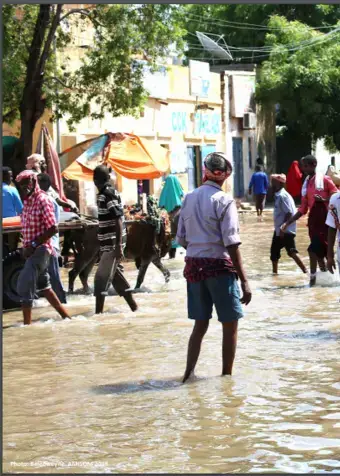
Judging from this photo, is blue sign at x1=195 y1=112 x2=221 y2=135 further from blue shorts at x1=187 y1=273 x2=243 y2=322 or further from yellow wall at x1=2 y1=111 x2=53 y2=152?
blue shorts at x1=187 y1=273 x2=243 y2=322

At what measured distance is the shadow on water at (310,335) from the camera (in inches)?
392

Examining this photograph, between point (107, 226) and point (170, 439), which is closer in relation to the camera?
point (170, 439)

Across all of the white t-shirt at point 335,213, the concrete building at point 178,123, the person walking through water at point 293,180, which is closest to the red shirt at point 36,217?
the white t-shirt at point 335,213

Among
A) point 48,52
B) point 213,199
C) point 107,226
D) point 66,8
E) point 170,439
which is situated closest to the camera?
point 170,439

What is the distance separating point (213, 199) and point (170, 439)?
80.4 inches

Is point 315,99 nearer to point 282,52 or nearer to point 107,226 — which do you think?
point 282,52

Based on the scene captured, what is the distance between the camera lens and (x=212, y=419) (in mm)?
6812

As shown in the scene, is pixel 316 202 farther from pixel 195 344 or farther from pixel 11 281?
pixel 195 344

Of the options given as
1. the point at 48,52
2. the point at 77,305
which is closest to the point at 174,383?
the point at 77,305

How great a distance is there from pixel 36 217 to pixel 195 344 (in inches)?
130

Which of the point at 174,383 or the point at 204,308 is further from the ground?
the point at 204,308

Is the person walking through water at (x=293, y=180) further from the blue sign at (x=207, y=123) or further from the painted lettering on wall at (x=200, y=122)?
the blue sign at (x=207, y=123)

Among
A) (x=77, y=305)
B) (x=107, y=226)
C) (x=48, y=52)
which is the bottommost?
(x=77, y=305)

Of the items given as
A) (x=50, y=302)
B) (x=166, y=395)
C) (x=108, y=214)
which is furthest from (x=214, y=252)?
(x=50, y=302)
